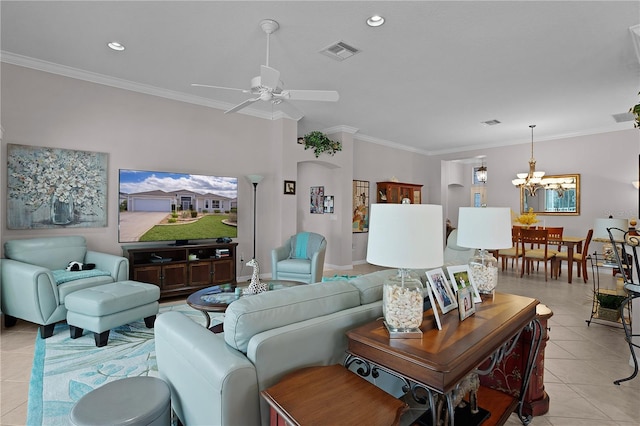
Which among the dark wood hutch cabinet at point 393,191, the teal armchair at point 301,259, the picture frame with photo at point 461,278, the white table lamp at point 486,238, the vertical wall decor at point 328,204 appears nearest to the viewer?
the picture frame with photo at point 461,278

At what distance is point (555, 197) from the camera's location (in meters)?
7.28

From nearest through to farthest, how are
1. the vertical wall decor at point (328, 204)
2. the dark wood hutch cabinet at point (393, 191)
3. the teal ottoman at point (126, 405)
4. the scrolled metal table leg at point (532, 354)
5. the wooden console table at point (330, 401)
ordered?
the wooden console table at point (330, 401)
the teal ottoman at point (126, 405)
the scrolled metal table leg at point (532, 354)
the vertical wall decor at point (328, 204)
the dark wood hutch cabinet at point (393, 191)

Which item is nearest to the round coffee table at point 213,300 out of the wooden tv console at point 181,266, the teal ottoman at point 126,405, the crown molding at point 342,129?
the teal ottoman at point 126,405

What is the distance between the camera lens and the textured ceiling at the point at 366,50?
2.82m

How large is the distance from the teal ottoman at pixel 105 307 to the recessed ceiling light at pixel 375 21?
3.26 metres

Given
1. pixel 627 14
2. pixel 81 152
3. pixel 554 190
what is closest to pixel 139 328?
pixel 81 152

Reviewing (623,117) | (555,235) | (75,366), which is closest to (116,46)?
(75,366)

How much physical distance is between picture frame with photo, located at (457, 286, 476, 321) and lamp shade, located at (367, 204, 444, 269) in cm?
35

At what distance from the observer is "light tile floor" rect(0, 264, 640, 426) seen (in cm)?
208

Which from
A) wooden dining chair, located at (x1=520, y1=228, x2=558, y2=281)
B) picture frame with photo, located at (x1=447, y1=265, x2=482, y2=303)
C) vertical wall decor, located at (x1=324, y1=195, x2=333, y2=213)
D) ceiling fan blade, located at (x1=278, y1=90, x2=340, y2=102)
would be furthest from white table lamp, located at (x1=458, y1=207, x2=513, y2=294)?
vertical wall decor, located at (x1=324, y1=195, x2=333, y2=213)

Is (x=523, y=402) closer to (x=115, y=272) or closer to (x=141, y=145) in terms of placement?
(x=115, y=272)

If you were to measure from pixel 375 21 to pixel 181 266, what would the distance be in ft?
12.1

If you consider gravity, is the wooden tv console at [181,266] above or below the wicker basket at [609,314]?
above

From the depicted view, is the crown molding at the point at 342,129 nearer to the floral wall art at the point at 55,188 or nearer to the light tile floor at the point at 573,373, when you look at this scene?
the floral wall art at the point at 55,188
